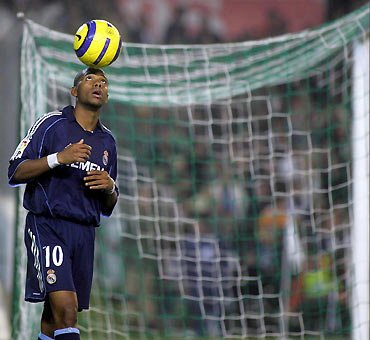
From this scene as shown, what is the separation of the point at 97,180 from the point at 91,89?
1.60ft

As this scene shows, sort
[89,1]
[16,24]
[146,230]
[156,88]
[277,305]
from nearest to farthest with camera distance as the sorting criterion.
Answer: [156,88], [277,305], [146,230], [16,24], [89,1]

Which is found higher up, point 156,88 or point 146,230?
point 156,88

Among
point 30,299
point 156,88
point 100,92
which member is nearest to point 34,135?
point 100,92

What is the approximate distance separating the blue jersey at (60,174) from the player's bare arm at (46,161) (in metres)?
0.05

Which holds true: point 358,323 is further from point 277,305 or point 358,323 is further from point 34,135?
point 34,135

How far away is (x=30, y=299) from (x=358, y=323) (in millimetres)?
2556

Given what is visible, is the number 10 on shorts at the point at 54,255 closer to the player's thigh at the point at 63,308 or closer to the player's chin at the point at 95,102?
the player's thigh at the point at 63,308

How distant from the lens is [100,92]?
393cm

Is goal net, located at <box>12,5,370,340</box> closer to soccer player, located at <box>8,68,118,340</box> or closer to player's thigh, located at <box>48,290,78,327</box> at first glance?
soccer player, located at <box>8,68,118,340</box>

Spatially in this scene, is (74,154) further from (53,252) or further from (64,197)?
(53,252)

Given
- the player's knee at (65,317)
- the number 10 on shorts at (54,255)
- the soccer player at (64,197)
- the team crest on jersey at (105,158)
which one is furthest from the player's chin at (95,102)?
the player's knee at (65,317)

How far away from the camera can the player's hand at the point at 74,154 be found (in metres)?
3.64

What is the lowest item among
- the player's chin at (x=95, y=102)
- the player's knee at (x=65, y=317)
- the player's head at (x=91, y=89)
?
the player's knee at (x=65, y=317)

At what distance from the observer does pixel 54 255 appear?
3.76 metres
